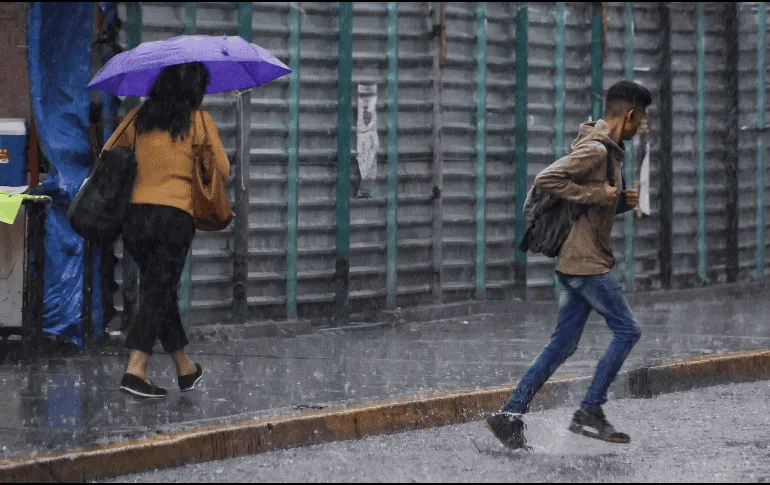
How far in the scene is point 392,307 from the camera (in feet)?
41.7

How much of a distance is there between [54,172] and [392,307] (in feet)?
12.2

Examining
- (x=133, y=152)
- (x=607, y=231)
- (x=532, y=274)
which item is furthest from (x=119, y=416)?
(x=532, y=274)

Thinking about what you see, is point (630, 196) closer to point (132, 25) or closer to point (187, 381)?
point (187, 381)

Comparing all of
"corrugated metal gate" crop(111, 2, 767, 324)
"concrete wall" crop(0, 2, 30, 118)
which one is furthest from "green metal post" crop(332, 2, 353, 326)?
"concrete wall" crop(0, 2, 30, 118)

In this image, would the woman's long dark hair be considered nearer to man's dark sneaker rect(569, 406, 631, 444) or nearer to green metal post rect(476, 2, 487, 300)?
man's dark sneaker rect(569, 406, 631, 444)

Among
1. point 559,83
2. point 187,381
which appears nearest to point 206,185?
point 187,381

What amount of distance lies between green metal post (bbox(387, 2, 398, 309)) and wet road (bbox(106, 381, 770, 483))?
4.33m

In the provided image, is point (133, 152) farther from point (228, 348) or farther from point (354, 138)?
point (354, 138)

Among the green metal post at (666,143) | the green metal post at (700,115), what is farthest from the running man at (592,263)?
the green metal post at (700,115)

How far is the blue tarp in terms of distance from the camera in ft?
32.9

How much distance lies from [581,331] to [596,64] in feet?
24.0

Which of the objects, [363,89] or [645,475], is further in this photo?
[363,89]

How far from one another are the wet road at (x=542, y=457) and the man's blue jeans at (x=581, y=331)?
28cm

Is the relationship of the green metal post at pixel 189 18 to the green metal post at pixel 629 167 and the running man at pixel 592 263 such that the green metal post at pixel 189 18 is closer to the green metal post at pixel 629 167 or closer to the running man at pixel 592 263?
the running man at pixel 592 263
